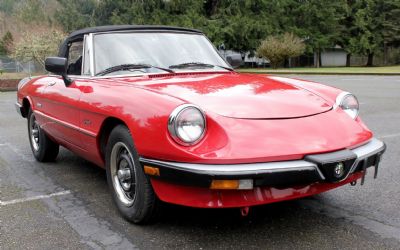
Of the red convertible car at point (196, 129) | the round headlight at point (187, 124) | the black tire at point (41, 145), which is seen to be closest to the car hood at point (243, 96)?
the red convertible car at point (196, 129)

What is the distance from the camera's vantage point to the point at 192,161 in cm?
283

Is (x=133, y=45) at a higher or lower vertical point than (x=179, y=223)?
higher

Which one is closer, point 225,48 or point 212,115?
point 212,115

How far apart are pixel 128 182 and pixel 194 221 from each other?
0.59 meters

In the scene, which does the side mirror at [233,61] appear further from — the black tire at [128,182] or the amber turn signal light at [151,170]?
the amber turn signal light at [151,170]

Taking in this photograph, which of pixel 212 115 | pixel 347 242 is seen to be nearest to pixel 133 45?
pixel 212 115

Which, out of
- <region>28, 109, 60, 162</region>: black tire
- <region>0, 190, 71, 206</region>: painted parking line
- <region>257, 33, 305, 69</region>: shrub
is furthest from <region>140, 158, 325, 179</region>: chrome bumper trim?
<region>257, 33, 305, 69</region>: shrub

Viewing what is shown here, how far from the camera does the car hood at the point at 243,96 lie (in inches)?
124

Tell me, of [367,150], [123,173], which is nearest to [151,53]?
[123,173]

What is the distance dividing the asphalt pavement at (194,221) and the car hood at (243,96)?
2.78 ft

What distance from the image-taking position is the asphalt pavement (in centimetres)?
314

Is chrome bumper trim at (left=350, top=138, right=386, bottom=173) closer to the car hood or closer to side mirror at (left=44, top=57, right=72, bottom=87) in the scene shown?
the car hood

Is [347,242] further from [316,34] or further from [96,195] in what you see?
[316,34]

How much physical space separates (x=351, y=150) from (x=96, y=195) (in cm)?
233
